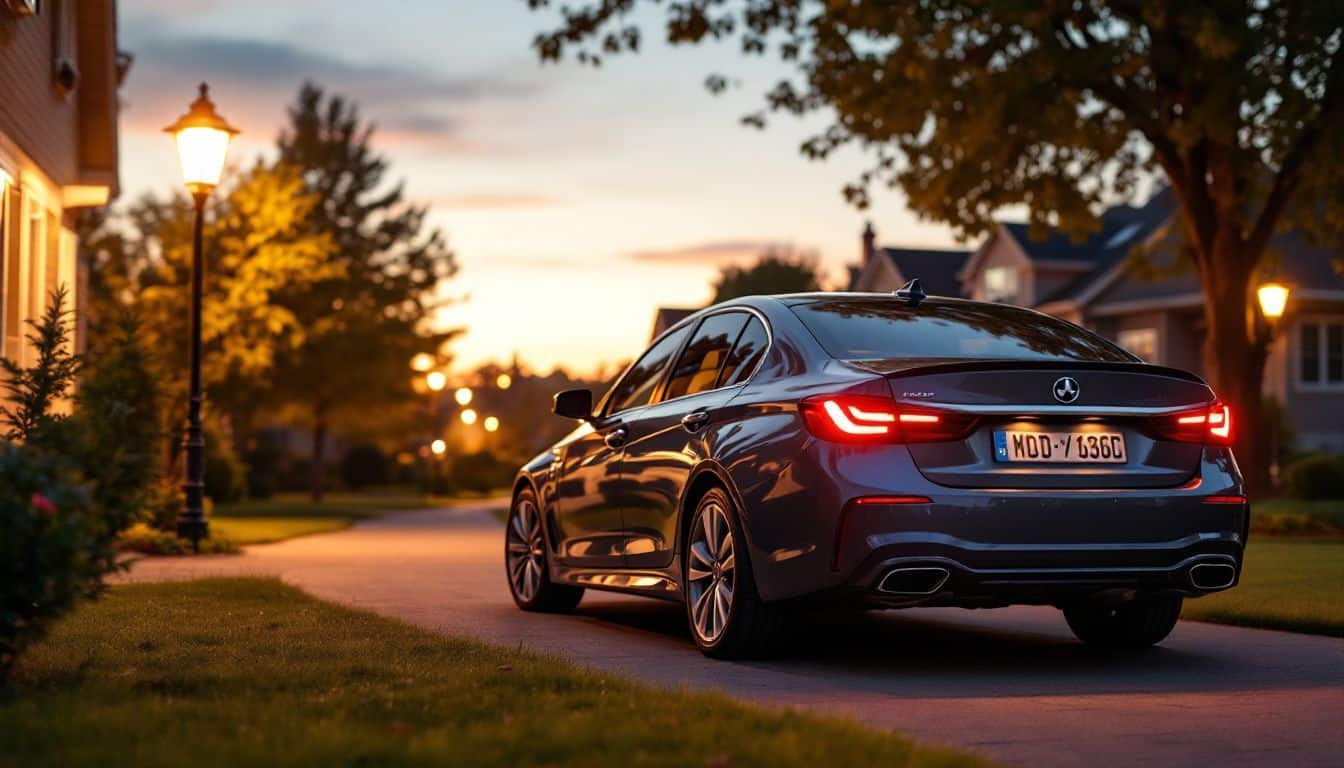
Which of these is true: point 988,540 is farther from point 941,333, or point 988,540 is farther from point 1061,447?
point 941,333

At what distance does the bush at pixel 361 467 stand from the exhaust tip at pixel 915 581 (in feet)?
216

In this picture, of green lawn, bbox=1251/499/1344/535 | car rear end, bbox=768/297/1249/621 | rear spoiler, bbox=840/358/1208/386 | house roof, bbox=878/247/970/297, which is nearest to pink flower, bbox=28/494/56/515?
car rear end, bbox=768/297/1249/621

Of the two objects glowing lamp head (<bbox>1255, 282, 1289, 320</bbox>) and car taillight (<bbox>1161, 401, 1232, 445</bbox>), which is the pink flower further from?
glowing lamp head (<bbox>1255, 282, 1289, 320</bbox>)

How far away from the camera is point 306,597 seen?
1147cm

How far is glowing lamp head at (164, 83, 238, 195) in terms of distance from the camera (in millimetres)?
18109

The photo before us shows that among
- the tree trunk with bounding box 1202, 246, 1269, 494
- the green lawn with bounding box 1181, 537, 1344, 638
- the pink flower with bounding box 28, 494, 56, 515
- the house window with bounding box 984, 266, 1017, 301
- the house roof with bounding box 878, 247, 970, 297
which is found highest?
the house roof with bounding box 878, 247, 970, 297


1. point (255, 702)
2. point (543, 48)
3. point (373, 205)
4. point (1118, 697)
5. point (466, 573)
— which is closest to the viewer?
point (255, 702)

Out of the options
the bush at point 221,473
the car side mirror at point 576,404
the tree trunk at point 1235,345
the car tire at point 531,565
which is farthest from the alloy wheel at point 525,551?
the bush at point 221,473

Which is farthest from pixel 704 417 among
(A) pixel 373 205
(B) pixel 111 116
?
(A) pixel 373 205

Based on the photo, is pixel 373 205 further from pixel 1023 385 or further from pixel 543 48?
pixel 1023 385

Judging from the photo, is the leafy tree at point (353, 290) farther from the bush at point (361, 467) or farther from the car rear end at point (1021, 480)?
the car rear end at point (1021, 480)

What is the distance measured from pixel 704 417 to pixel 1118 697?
2.41 metres

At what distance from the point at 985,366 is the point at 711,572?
1.67 metres

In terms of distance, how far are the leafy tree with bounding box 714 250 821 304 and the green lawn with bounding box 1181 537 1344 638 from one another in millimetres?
71971
